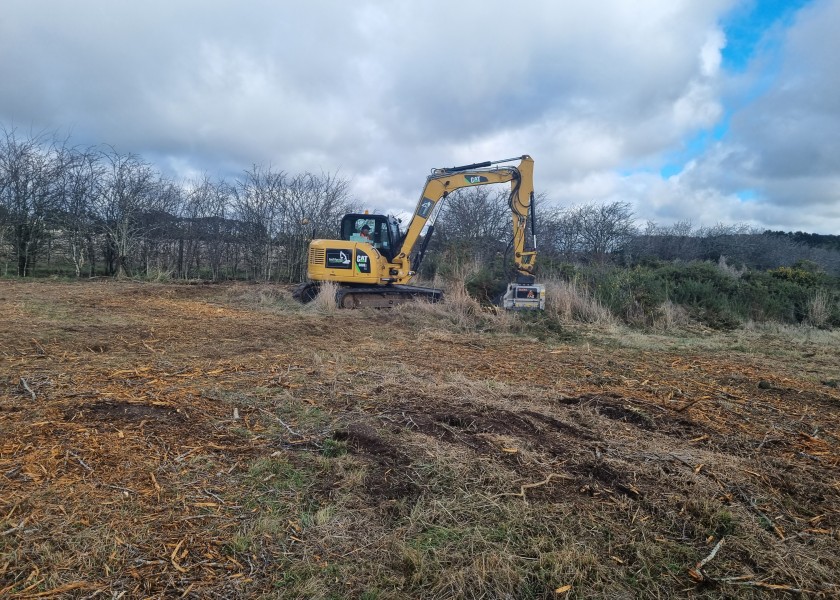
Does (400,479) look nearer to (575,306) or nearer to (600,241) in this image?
(575,306)

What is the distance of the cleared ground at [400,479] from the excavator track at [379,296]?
20.2 ft

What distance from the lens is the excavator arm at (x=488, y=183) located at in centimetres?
1162

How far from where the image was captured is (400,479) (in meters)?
2.79

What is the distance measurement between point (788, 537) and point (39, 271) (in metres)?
21.1

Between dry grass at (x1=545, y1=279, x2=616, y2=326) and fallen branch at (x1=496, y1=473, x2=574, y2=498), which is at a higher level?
dry grass at (x1=545, y1=279, x2=616, y2=326)

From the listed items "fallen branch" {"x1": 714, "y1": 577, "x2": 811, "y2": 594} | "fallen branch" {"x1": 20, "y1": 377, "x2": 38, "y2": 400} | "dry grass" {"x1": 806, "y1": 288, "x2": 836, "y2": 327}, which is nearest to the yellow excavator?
Result: "dry grass" {"x1": 806, "y1": 288, "x2": 836, "y2": 327}

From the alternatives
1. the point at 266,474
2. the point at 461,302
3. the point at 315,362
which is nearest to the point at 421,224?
the point at 461,302

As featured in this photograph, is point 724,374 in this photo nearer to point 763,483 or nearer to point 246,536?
point 763,483

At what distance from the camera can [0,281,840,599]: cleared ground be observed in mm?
2012

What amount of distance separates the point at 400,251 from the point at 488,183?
3.01 meters

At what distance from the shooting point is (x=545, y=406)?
418 cm

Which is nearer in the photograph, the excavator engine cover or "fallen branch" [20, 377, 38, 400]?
"fallen branch" [20, 377, 38, 400]

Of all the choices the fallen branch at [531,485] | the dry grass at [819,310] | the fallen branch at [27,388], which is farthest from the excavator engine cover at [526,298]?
the fallen branch at [27,388]

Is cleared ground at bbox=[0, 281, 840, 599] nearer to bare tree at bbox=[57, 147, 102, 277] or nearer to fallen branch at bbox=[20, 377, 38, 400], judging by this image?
fallen branch at bbox=[20, 377, 38, 400]
